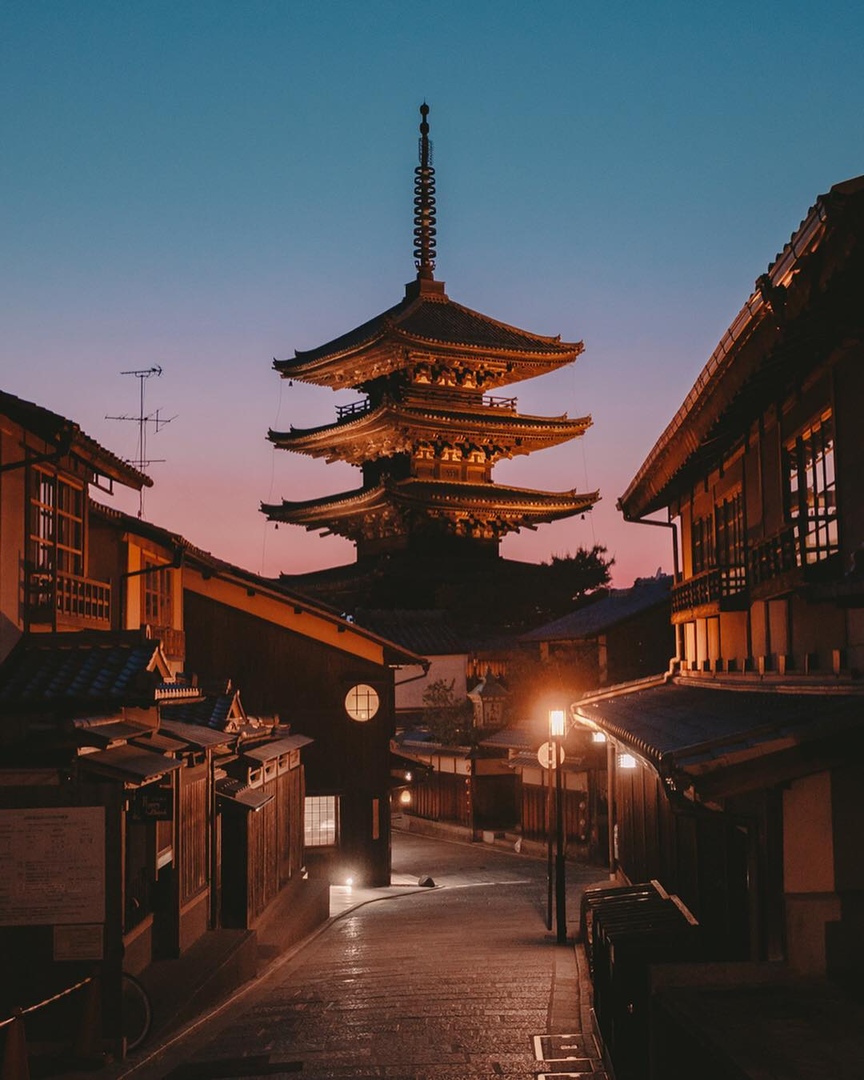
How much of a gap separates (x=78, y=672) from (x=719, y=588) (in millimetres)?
7590

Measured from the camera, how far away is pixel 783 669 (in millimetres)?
12250

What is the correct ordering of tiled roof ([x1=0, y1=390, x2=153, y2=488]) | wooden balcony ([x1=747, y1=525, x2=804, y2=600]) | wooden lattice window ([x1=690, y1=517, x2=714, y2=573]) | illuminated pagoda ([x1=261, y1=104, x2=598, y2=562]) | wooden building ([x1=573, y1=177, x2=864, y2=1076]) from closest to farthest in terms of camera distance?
wooden building ([x1=573, y1=177, x2=864, y2=1076]) → wooden balcony ([x1=747, y1=525, x2=804, y2=600]) → tiled roof ([x1=0, y1=390, x2=153, y2=488]) → wooden lattice window ([x1=690, y1=517, x2=714, y2=573]) → illuminated pagoda ([x1=261, y1=104, x2=598, y2=562])

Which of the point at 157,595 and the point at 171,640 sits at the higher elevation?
the point at 157,595

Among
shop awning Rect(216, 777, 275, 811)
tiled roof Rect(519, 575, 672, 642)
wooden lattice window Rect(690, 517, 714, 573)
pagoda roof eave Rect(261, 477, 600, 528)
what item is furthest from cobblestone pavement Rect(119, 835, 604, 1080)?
pagoda roof eave Rect(261, 477, 600, 528)

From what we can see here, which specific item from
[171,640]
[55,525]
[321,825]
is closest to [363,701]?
[321,825]

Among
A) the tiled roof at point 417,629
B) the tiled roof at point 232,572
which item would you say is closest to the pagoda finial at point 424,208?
the tiled roof at point 417,629

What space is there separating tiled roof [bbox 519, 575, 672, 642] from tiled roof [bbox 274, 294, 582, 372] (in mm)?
14201

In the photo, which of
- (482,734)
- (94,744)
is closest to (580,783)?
(482,734)

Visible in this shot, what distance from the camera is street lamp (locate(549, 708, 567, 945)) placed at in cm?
2003

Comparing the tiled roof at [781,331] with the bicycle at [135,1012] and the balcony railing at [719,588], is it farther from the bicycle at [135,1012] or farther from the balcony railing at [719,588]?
the bicycle at [135,1012]

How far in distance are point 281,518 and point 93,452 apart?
143 feet

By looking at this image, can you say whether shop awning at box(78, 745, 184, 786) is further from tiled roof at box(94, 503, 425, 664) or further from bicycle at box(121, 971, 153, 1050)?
tiled roof at box(94, 503, 425, 664)

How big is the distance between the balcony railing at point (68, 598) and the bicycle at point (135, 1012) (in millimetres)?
5066

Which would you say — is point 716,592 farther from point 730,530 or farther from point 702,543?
point 702,543
